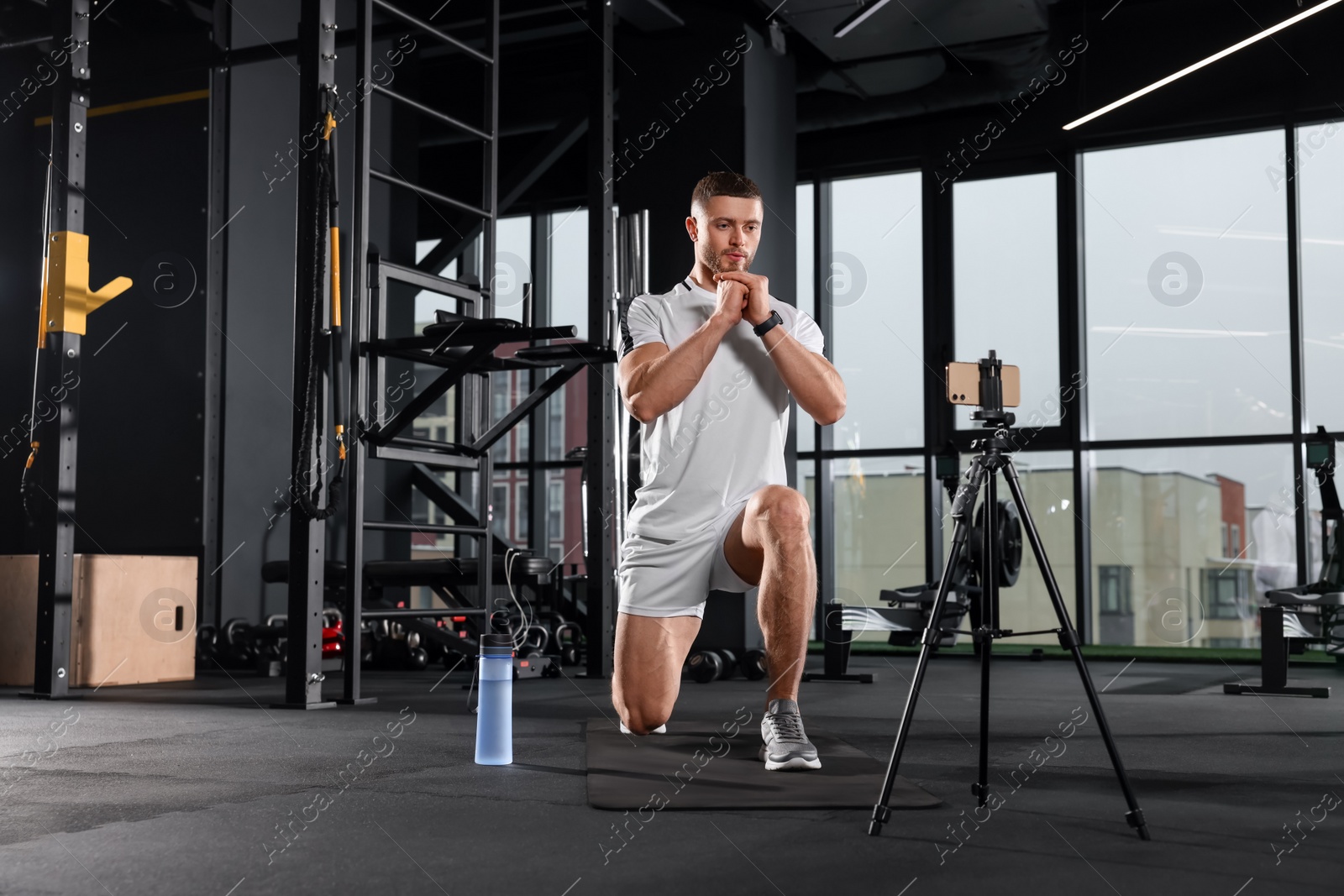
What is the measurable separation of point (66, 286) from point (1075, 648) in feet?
13.1

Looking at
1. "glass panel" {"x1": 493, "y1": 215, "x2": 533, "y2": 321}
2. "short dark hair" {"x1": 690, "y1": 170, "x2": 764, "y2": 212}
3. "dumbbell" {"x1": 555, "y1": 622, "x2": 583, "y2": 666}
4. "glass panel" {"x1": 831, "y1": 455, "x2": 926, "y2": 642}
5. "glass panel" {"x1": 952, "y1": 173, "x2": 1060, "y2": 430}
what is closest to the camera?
"short dark hair" {"x1": 690, "y1": 170, "x2": 764, "y2": 212}

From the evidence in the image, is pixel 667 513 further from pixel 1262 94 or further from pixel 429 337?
pixel 1262 94

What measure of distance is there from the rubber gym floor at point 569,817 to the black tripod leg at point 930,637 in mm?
41

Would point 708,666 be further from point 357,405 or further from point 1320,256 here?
point 1320,256

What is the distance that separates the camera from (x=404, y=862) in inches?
66.4

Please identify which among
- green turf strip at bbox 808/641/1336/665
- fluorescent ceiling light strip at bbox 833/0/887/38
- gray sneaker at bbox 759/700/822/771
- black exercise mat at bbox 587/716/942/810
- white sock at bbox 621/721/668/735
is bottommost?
green turf strip at bbox 808/641/1336/665

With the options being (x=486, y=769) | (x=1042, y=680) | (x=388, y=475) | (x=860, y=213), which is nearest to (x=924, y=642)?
(x=486, y=769)

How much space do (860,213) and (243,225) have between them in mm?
4624

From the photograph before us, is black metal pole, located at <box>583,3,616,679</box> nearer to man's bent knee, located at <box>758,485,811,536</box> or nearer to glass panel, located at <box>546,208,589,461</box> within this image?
man's bent knee, located at <box>758,485,811,536</box>

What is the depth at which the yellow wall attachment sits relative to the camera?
14.6ft

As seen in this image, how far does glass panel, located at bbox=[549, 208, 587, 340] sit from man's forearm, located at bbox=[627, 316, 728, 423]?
23.8ft

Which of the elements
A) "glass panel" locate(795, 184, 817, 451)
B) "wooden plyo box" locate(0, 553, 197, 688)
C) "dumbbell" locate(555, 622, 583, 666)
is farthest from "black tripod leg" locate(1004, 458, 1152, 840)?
"glass panel" locate(795, 184, 817, 451)

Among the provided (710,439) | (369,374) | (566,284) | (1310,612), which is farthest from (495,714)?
(566,284)

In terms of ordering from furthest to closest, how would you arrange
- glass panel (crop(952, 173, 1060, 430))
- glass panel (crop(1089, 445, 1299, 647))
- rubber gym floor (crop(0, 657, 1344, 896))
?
1. glass panel (crop(952, 173, 1060, 430))
2. glass panel (crop(1089, 445, 1299, 647))
3. rubber gym floor (crop(0, 657, 1344, 896))
